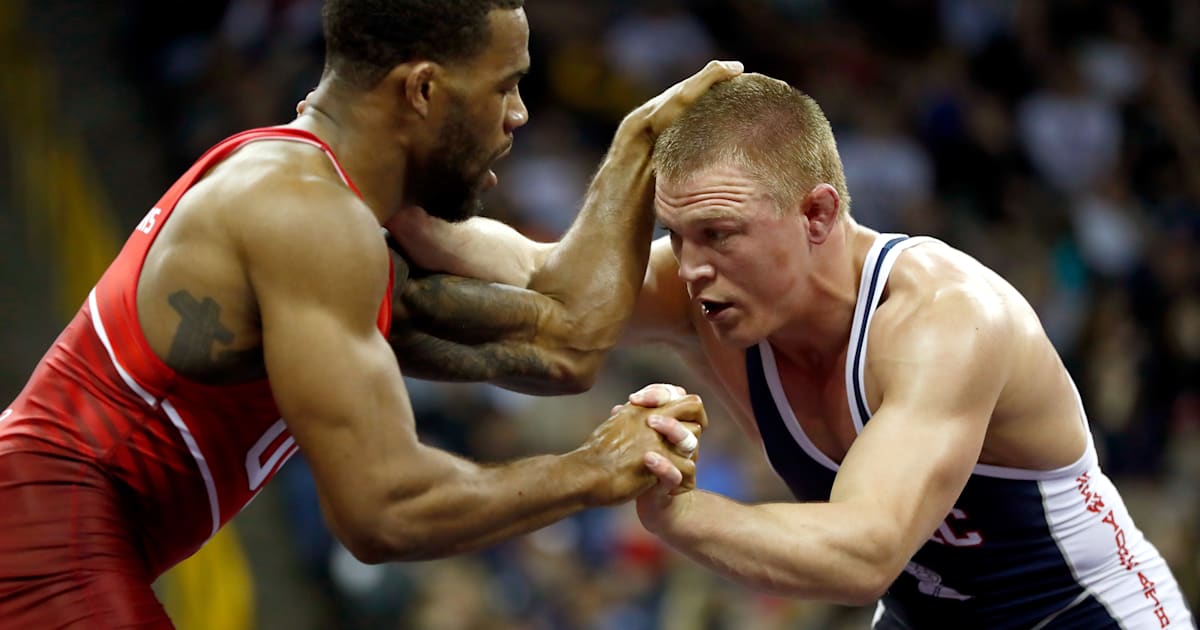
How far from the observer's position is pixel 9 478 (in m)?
2.89

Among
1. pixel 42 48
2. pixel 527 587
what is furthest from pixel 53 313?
pixel 527 587

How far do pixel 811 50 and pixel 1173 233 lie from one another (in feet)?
9.17

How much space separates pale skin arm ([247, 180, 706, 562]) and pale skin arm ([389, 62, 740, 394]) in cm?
84

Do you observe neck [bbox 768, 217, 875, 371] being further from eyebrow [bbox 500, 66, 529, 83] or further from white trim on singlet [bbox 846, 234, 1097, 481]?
eyebrow [bbox 500, 66, 529, 83]

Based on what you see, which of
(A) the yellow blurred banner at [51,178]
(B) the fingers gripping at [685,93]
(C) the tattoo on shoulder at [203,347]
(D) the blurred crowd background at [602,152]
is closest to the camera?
(C) the tattoo on shoulder at [203,347]

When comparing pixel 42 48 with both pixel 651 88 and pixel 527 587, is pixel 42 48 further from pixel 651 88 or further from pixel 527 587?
pixel 527 587

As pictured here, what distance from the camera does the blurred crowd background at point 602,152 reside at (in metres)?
7.20

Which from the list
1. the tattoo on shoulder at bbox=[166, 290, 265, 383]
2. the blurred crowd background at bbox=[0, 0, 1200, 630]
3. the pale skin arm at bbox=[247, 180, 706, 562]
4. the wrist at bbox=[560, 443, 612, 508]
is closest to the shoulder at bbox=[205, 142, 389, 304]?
the pale skin arm at bbox=[247, 180, 706, 562]

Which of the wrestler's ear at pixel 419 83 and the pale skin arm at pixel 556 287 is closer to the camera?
the wrestler's ear at pixel 419 83

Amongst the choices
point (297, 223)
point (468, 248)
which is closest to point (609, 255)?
point (468, 248)

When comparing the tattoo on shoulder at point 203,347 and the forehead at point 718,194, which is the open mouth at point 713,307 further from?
the tattoo on shoulder at point 203,347

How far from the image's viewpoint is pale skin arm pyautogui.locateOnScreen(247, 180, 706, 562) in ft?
8.90

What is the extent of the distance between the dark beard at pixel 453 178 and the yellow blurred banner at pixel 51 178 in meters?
4.35

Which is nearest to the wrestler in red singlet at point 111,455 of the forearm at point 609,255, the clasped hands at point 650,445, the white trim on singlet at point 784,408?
the clasped hands at point 650,445
